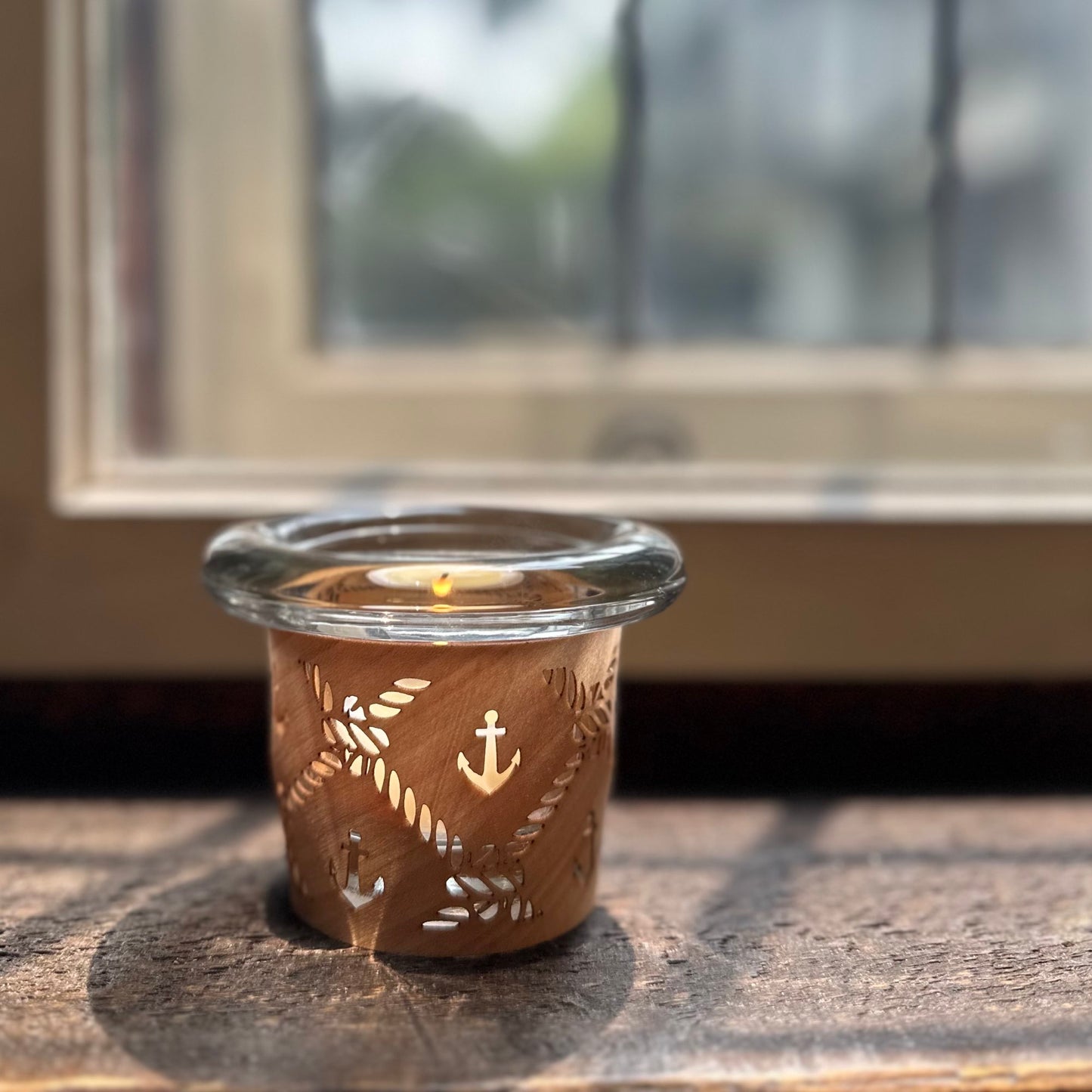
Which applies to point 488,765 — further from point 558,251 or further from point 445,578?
point 558,251

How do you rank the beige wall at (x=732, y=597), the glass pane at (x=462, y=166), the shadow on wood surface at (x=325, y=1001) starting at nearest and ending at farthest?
the shadow on wood surface at (x=325, y=1001) → the beige wall at (x=732, y=597) → the glass pane at (x=462, y=166)

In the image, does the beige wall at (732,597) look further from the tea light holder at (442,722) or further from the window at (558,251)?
the tea light holder at (442,722)

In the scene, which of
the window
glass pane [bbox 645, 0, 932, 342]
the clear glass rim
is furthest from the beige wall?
glass pane [bbox 645, 0, 932, 342]

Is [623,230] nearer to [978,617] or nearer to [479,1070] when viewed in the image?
[978,617]

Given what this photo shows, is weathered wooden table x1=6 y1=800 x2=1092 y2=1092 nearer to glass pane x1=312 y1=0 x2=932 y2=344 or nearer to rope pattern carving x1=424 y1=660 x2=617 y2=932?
rope pattern carving x1=424 y1=660 x2=617 y2=932

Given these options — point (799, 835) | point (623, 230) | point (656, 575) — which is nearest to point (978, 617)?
point (799, 835)

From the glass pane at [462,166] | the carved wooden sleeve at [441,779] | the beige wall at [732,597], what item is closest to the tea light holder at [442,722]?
the carved wooden sleeve at [441,779]
